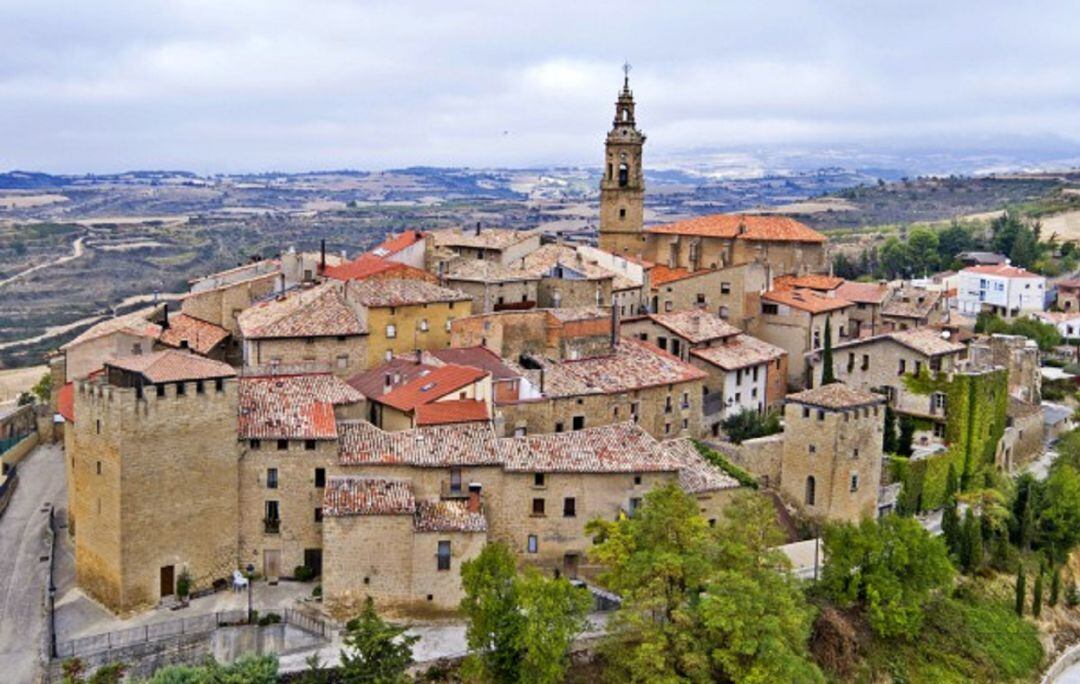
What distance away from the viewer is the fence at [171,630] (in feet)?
109

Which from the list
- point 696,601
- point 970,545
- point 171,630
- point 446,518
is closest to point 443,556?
point 446,518

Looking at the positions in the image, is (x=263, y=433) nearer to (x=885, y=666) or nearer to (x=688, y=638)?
(x=688, y=638)

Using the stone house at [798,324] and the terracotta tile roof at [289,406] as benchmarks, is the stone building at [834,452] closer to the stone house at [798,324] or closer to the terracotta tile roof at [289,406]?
the stone house at [798,324]

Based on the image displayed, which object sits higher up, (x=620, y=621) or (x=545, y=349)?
(x=545, y=349)

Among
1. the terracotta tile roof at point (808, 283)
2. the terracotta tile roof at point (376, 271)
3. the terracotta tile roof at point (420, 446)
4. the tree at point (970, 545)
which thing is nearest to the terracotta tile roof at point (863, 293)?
the terracotta tile roof at point (808, 283)

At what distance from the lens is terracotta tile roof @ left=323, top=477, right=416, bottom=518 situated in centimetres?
3481

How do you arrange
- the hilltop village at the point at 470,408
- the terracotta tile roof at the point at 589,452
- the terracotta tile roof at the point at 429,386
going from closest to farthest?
the hilltop village at the point at 470,408
the terracotta tile roof at the point at 589,452
the terracotta tile roof at the point at 429,386

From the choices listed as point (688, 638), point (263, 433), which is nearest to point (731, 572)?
point (688, 638)

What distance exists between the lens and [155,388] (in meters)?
34.5

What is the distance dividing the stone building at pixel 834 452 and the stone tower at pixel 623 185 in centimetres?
2861

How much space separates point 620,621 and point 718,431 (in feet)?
62.9

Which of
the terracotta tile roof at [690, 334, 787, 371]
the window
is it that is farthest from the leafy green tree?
the window

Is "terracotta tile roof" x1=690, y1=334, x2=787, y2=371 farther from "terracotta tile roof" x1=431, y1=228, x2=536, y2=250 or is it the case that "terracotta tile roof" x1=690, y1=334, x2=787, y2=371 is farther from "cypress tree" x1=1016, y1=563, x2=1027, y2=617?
"terracotta tile roof" x1=431, y1=228, x2=536, y2=250

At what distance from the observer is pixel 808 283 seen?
218 feet
